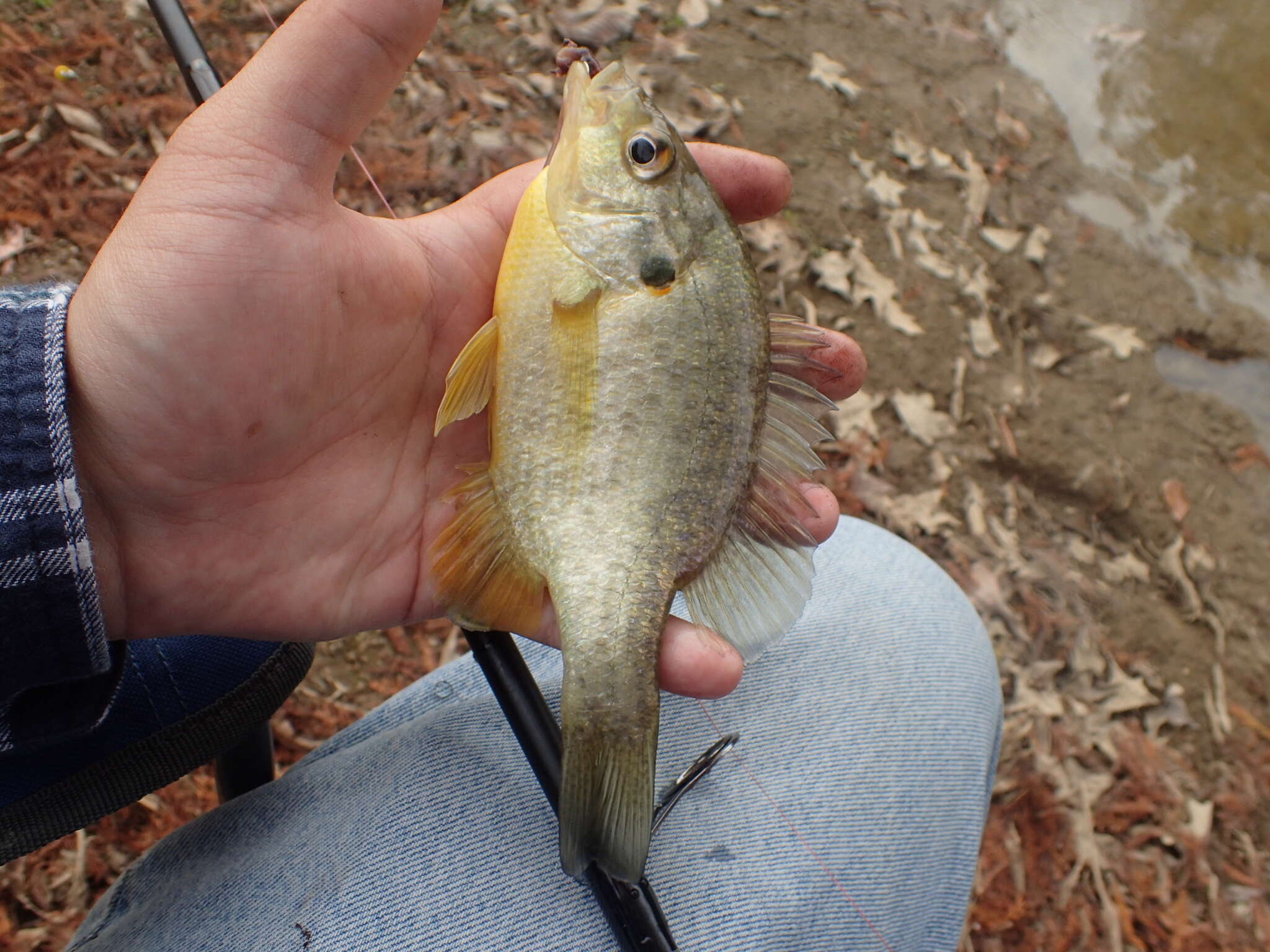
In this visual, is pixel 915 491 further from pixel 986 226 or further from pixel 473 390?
pixel 473 390

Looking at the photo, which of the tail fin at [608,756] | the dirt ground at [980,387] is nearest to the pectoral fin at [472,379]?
the tail fin at [608,756]

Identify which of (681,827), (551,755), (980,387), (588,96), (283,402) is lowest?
(980,387)

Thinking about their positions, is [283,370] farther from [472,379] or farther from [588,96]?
[588,96]

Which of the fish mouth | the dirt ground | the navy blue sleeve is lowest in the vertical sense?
the dirt ground

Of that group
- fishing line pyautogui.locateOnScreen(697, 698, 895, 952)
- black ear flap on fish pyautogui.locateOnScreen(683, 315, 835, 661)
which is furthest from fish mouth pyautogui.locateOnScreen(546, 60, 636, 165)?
fishing line pyautogui.locateOnScreen(697, 698, 895, 952)

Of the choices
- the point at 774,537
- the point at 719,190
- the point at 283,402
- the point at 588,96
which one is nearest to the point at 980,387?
the point at 719,190

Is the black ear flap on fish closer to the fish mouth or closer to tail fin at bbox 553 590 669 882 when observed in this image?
tail fin at bbox 553 590 669 882
